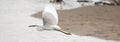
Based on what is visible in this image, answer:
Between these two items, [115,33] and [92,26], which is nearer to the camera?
[115,33]

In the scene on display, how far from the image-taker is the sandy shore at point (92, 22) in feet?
14.8

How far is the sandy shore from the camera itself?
4513 mm

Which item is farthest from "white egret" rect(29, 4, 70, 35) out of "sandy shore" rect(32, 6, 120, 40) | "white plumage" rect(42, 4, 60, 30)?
"sandy shore" rect(32, 6, 120, 40)

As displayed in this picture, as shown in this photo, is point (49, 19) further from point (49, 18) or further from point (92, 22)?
point (92, 22)

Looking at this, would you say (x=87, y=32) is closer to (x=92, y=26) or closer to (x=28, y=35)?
(x=92, y=26)

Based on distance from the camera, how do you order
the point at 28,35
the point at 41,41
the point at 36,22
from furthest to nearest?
the point at 36,22 → the point at 28,35 → the point at 41,41

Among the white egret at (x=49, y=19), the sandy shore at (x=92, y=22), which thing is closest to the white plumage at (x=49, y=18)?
the white egret at (x=49, y=19)

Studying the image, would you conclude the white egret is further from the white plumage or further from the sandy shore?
the sandy shore

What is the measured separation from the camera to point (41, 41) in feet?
13.1

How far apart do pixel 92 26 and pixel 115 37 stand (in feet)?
2.54

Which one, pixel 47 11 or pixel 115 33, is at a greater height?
pixel 47 11

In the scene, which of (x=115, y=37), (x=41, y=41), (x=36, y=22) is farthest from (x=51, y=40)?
(x=36, y=22)

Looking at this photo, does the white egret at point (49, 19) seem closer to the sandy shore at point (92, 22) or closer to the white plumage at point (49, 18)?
the white plumage at point (49, 18)

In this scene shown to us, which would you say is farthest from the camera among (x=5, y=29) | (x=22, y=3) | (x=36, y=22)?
(x=22, y=3)
